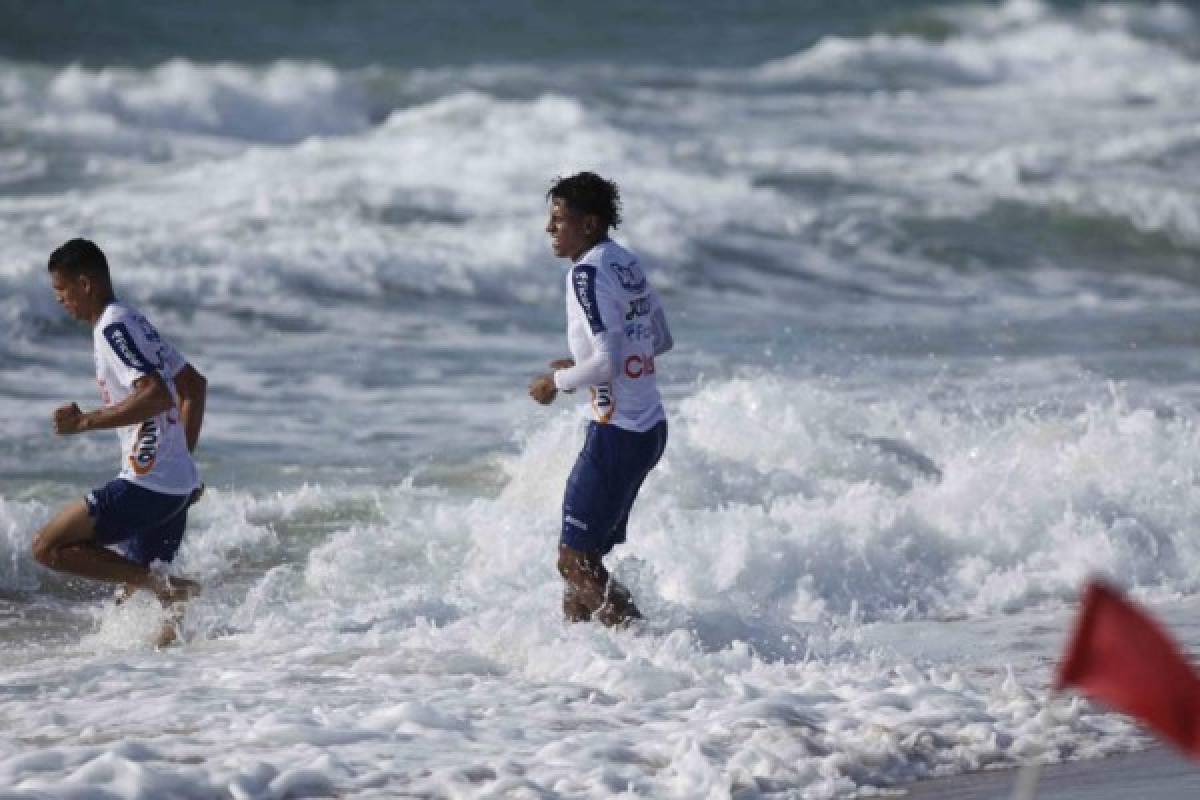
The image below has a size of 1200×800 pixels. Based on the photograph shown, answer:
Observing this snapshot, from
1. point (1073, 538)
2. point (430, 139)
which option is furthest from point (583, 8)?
point (1073, 538)

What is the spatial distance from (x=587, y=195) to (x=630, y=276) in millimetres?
336

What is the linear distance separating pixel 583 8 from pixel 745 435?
→ 31703 mm

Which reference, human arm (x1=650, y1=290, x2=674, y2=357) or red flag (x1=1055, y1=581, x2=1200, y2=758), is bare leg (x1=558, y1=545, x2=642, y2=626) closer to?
human arm (x1=650, y1=290, x2=674, y2=357)

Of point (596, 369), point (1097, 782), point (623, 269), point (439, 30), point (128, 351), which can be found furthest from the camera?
point (439, 30)

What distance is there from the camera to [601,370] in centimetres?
781

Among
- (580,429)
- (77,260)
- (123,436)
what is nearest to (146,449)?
(123,436)

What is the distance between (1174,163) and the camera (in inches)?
1059

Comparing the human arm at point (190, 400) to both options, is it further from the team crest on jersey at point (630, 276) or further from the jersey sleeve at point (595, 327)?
the team crest on jersey at point (630, 276)

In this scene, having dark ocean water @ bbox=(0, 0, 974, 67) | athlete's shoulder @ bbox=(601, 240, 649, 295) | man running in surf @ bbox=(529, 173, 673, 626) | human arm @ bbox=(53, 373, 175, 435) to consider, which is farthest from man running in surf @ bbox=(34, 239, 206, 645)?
dark ocean water @ bbox=(0, 0, 974, 67)

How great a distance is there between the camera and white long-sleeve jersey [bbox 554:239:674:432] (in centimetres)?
783

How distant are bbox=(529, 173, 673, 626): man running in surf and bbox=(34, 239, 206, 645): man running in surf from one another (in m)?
1.45

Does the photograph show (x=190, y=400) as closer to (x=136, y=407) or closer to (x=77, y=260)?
Result: (x=136, y=407)

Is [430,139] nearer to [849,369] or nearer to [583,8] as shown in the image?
[849,369]

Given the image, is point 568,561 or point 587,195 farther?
point 568,561
